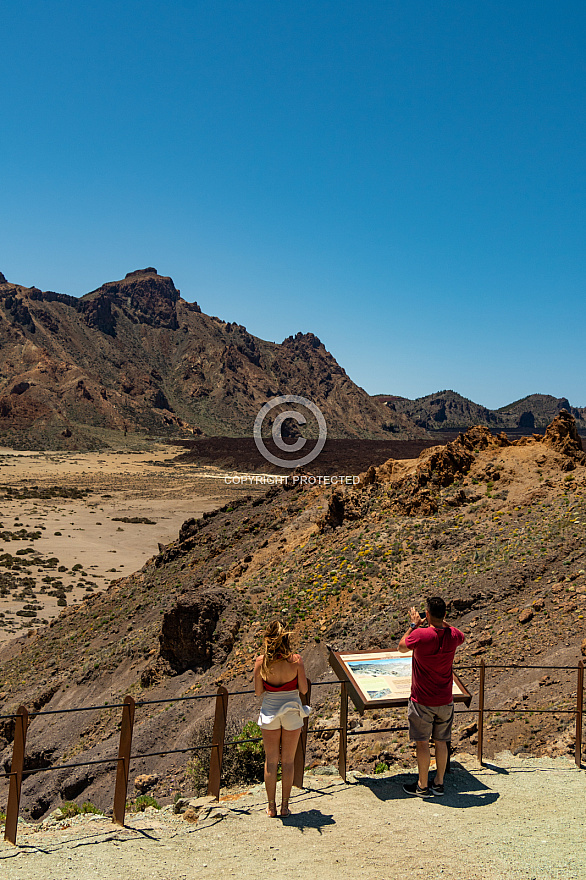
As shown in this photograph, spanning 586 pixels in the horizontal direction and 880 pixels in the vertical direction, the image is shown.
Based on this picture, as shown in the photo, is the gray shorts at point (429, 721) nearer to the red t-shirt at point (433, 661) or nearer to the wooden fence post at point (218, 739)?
the red t-shirt at point (433, 661)

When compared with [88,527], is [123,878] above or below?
above

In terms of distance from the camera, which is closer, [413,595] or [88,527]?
[413,595]

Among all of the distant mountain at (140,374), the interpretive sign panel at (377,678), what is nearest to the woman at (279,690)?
the interpretive sign panel at (377,678)

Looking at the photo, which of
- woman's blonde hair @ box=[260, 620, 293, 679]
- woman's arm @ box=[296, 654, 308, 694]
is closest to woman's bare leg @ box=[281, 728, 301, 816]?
woman's arm @ box=[296, 654, 308, 694]

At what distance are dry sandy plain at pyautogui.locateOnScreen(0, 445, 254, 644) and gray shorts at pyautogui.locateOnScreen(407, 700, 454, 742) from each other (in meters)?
17.6

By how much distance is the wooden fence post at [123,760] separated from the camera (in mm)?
4957

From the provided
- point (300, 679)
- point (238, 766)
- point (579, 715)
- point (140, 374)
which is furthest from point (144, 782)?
point (140, 374)

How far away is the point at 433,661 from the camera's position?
5.12 m

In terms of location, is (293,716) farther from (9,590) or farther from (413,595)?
(9,590)

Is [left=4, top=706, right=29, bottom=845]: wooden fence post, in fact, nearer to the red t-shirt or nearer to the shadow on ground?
the shadow on ground

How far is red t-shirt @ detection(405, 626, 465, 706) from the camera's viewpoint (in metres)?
5.07

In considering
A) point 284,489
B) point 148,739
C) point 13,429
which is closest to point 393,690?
point 148,739

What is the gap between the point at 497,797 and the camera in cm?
532

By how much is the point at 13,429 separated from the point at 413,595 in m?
108
